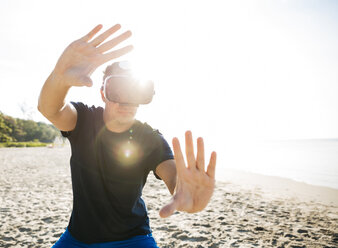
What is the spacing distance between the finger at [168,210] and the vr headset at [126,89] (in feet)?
2.95

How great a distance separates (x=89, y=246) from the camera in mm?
2006

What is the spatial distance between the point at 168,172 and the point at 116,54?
1143 mm

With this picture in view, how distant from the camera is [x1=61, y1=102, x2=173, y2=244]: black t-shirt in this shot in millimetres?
2055

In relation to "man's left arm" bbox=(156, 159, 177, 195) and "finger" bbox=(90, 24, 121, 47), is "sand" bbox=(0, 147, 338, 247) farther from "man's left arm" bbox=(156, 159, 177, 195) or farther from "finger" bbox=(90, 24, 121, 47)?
"finger" bbox=(90, 24, 121, 47)

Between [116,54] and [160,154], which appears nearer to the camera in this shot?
[116,54]

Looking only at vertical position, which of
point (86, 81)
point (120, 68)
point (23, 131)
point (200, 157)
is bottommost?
point (23, 131)

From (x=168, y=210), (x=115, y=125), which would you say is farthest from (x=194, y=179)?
(x=115, y=125)

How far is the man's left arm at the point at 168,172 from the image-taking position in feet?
6.55

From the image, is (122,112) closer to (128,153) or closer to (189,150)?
(128,153)

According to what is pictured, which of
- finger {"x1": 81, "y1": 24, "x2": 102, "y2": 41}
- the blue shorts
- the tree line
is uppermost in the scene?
finger {"x1": 81, "y1": 24, "x2": 102, "y2": 41}

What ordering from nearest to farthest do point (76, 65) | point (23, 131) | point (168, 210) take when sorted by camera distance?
point (168, 210) → point (76, 65) → point (23, 131)

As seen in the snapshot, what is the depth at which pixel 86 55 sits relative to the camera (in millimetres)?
1643

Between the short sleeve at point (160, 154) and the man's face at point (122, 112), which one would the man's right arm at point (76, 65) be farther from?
the short sleeve at point (160, 154)

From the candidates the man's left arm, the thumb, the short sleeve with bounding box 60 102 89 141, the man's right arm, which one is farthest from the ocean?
the thumb
